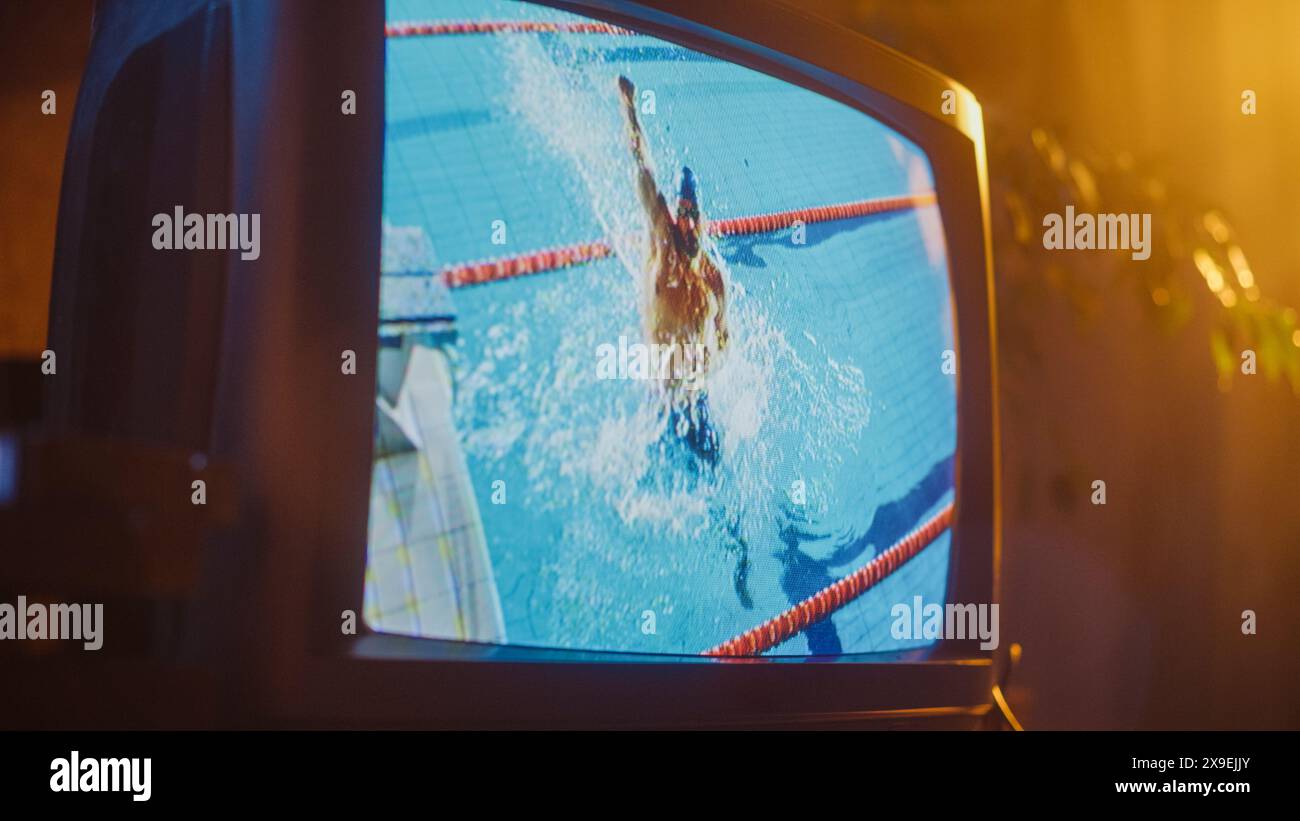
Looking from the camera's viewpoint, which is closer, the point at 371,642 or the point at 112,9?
the point at 371,642

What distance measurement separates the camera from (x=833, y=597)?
878 mm

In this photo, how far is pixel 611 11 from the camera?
760 mm

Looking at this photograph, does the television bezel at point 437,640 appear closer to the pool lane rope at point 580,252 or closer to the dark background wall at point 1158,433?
the pool lane rope at point 580,252

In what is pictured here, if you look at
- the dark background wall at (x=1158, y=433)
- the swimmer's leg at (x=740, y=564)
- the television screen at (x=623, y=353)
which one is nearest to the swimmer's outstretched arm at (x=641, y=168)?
the television screen at (x=623, y=353)

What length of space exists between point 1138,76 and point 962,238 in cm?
164

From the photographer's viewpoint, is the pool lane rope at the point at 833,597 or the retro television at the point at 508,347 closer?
the retro television at the point at 508,347

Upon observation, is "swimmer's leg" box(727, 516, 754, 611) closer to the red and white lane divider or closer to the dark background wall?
the red and white lane divider

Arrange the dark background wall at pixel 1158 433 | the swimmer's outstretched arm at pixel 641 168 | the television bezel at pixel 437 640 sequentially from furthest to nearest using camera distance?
the dark background wall at pixel 1158 433, the swimmer's outstretched arm at pixel 641 168, the television bezel at pixel 437 640

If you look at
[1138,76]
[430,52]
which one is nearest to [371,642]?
[430,52]

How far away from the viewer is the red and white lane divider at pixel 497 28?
2.22 feet

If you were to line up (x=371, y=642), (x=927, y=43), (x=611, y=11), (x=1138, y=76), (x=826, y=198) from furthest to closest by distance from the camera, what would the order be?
(x=1138, y=76)
(x=927, y=43)
(x=826, y=198)
(x=611, y=11)
(x=371, y=642)

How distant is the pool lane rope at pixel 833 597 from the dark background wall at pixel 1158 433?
1.26 metres

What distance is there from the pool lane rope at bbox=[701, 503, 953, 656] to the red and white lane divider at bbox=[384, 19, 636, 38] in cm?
49
